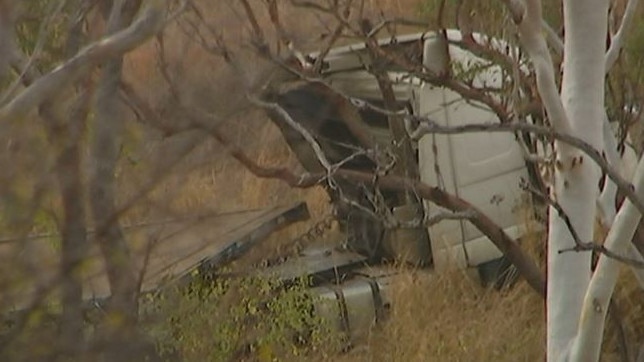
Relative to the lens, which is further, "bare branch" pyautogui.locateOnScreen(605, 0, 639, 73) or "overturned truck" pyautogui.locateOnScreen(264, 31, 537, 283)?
"overturned truck" pyautogui.locateOnScreen(264, 31, 537, 283)

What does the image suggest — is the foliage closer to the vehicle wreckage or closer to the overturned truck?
the vehicle wreckage

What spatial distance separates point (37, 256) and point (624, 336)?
454 centimetres

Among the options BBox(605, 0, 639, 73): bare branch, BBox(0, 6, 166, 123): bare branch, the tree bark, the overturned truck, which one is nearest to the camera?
BBox(0, 6, 166, 123): bare branch

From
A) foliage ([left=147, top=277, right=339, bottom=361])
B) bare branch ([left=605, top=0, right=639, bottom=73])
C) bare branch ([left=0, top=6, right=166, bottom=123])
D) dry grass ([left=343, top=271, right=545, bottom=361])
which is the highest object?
bare branch ([left=605, top=0, right=639, bottom=73])

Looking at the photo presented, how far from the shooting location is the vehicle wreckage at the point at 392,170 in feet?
20.8

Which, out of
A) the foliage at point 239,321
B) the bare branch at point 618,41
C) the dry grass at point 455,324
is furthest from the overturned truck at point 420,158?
the bare branch at point 618,41

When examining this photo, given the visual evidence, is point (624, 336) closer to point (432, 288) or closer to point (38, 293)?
point (432, 288)

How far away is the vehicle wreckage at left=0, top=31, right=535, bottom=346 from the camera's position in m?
6.34

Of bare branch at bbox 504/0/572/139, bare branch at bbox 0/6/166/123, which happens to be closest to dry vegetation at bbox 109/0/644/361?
bare branch at bbox 504/0/572/139

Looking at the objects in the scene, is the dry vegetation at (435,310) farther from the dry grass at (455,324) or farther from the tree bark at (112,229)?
the tree bark at (112,229)

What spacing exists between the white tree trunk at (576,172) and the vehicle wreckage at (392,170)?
8.25 feet

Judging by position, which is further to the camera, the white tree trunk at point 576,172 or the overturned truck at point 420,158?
the overturned truck at point 420,158

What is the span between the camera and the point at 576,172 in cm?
351

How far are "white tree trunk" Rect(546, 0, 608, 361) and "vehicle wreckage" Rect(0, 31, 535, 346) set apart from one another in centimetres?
252
